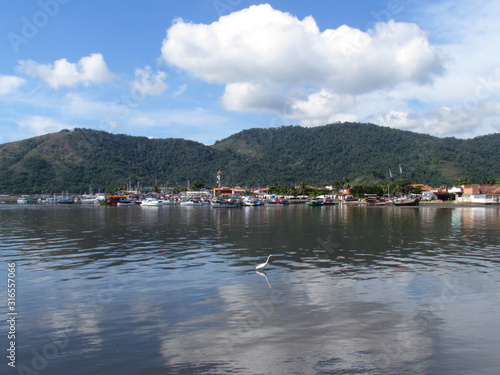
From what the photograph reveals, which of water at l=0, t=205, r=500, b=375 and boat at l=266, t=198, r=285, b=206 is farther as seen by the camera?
boat at l=266, t=198, r=285, b=206

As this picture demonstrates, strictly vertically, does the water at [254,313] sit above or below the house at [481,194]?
below

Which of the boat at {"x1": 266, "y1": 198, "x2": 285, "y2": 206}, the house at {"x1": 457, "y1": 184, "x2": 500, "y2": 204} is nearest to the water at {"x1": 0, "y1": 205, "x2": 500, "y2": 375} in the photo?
the boat at {"x1": 266, "y1": 198, "x2": 285, "y2": 206}

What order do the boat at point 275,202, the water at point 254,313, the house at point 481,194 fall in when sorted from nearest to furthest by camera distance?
the water at point 254,313, the house at point 481,194, the boat at point 275,202

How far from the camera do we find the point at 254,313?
40.8 ft

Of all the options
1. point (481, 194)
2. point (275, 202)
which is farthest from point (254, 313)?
point (481, 194)

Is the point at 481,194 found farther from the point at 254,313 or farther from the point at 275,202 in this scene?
the point at 254,313

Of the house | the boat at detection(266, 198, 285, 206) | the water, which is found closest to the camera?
the water

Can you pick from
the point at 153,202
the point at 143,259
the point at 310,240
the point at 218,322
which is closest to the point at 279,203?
the point at 153,202

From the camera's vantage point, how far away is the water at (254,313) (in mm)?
8977

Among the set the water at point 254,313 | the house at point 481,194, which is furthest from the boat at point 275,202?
the water at point 254,313

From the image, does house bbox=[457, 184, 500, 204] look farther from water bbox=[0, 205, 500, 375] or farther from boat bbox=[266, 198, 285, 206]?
water bbox=[0, 205, 500, 375]

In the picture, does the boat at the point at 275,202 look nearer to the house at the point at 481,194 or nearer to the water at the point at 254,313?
the house at the point at 481,194

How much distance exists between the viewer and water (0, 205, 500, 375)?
29.5 feet

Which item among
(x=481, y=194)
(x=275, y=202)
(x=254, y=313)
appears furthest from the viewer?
(x=275, y=202)
